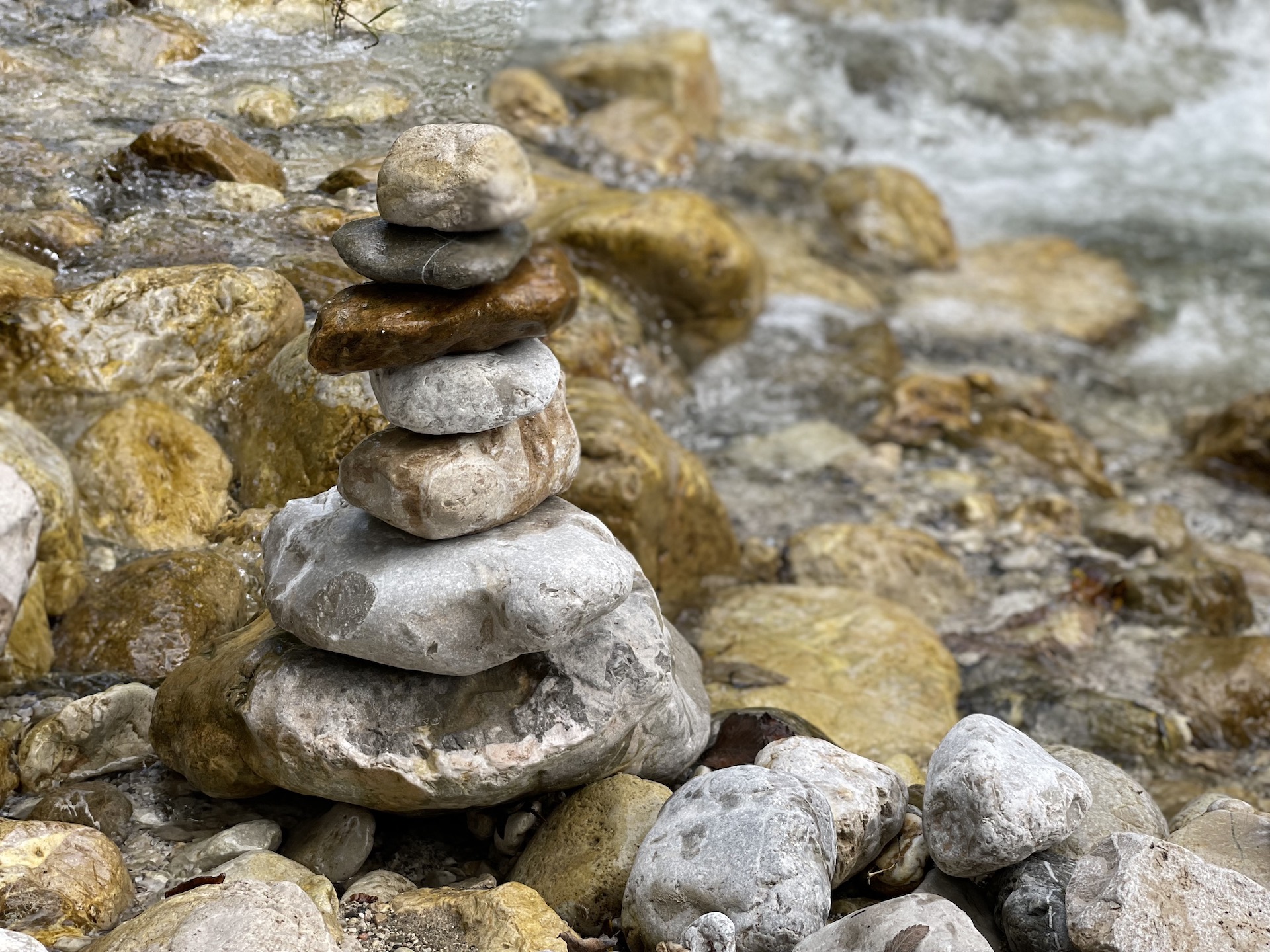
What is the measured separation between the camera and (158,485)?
510 centimetres

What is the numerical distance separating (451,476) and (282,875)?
46.5 inches

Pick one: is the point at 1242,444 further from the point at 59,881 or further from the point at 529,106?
the point at 59,881

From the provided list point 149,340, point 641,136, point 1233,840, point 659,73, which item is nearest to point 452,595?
point 1233,840

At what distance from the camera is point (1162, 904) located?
312 centimetres

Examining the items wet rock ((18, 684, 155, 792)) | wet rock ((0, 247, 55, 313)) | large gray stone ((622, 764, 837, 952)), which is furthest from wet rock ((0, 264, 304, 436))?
large gray stone ((622, 764, 837, 952))

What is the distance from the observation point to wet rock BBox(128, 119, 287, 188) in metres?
5.64

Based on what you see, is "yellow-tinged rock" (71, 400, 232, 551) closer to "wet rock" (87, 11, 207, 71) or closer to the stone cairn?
the stone cairn

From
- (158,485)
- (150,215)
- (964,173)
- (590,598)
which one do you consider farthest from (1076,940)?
(964,173)

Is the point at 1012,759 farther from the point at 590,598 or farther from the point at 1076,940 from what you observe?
the point at 590,598

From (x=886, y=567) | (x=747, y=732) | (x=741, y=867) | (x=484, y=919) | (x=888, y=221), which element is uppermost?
(x=741, y=867)

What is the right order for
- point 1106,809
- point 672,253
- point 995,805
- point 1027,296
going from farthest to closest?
point 1027,296
point 672,253
point 1106,809
point 995,805

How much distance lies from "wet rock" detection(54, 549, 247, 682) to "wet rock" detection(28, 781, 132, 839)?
645 mm

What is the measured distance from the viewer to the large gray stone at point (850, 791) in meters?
3.61

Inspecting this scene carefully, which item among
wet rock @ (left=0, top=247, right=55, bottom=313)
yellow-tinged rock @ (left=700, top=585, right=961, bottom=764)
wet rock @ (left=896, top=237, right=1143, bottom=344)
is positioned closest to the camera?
yellow-tinged rock @ (left=700, top=585, right=961, bottom=764)
